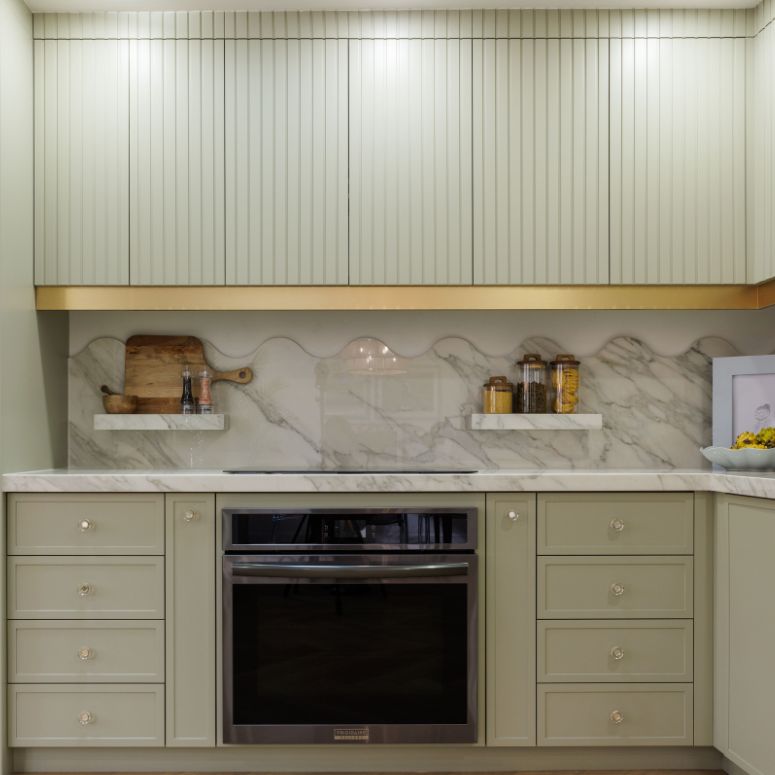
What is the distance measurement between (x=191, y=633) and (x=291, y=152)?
61.2 inches

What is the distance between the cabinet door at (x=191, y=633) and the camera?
7.67ft

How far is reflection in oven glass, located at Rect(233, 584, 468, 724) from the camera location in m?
2.31

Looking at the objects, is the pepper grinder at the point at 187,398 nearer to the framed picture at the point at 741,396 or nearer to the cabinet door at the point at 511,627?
the cabinet door at the point at 511,627

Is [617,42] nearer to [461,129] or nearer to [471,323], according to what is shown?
[461,129]

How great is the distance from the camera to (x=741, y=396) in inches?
108

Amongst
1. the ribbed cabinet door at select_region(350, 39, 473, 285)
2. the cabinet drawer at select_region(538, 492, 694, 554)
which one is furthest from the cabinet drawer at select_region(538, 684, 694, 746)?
the ribbed cabinet door at select_region(350, 39, 473, 285)

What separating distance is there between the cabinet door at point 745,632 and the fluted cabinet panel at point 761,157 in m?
A: 0.81

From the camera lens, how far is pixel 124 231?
8.39 ft

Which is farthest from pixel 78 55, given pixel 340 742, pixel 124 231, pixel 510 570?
pixel 340 742

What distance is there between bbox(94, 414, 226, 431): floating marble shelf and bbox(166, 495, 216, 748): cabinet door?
0.49m

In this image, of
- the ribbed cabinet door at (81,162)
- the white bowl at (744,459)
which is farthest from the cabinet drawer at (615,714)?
the ribbed cabinet door at (81,162)

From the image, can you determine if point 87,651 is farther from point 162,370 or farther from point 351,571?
point 162,370

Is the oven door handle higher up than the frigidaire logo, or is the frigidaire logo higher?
the oven door handle

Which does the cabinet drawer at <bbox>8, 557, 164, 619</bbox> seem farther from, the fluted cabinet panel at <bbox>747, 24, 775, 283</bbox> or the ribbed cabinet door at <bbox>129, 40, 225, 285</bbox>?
the fluted cabinet panel at <bbox>747, 24, 775, 283</bbox>
